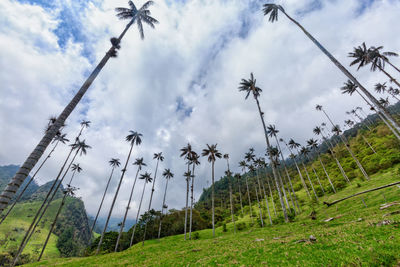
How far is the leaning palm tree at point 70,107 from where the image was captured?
6.24 m

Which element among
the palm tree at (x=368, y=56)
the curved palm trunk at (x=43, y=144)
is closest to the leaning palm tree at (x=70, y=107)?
the curved palm trunk at (x=43, y=144)

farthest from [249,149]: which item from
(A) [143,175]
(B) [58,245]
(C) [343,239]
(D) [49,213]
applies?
(D) [49,213]

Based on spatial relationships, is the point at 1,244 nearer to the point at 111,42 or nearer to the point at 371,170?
the point at 111,42

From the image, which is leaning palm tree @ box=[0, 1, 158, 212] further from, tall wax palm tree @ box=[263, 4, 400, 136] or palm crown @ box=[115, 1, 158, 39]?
tall wax palm tree @ box=[263, 4, 400, 136]

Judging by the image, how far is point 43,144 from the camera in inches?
298

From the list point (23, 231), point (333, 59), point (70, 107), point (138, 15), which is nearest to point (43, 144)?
point (70, 107)

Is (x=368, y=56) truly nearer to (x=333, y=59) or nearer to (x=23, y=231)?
(x=333, y=59)

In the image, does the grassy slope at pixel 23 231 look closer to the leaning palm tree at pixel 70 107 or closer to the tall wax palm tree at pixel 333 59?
the leaning palm tree at pixel 70 107

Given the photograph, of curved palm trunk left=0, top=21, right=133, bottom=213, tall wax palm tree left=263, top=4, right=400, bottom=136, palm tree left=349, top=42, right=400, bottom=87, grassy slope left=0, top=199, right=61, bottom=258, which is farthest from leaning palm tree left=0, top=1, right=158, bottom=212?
grassy slope left=0, top=199, right=61, bottom=258

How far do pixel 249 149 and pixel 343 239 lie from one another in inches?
1955

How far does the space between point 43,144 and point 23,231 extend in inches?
5209

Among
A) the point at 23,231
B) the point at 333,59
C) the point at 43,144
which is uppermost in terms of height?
the point at 333,59

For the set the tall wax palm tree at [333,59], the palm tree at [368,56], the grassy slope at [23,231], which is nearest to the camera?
the tall wax palm tree at [333,59]

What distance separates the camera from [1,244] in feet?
225
